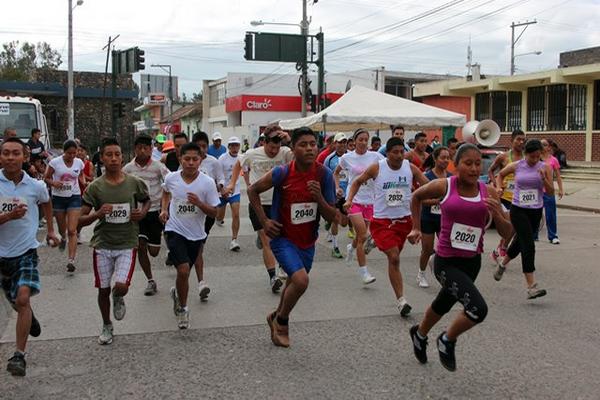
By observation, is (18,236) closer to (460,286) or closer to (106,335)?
(106,335)

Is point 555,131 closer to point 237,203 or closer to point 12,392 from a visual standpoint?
point 237,203

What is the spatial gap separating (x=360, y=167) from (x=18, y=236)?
4.78 metres

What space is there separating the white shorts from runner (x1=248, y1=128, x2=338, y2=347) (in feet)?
4.00

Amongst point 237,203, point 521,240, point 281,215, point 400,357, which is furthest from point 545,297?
point 237,203

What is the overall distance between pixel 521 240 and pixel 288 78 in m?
50.4

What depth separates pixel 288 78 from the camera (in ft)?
185

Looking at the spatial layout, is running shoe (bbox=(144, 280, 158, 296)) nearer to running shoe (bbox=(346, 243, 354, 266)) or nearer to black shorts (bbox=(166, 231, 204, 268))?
black shorts (bbox=(166, 231, 204, 268))

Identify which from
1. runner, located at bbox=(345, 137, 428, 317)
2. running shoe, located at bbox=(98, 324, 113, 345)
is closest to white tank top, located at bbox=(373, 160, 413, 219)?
runner, located at bbox=(345, 137, 428, 317)

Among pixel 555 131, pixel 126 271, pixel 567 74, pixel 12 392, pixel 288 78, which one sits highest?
pixel 288 78

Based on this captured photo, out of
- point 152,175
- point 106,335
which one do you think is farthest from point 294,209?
point 152,175

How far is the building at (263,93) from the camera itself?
48719 mm

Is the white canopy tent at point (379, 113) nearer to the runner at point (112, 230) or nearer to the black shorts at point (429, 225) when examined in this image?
the black shorts at point (429, 225)

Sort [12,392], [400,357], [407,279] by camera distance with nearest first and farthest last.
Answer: [12,392] < [400,357] < [407,279]

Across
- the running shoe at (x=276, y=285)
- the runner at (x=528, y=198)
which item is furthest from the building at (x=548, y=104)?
the running shoe at (x=276, y=285)
